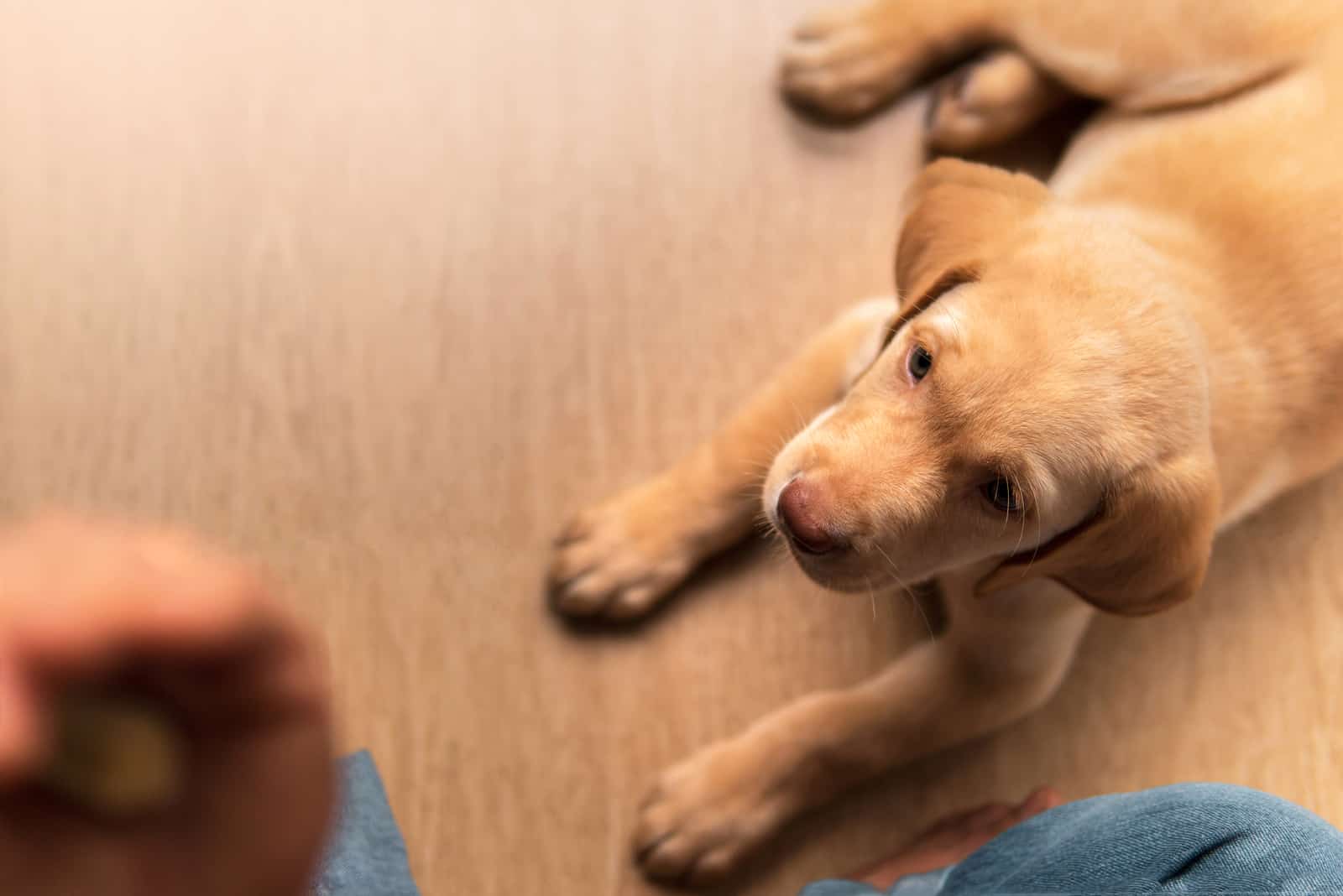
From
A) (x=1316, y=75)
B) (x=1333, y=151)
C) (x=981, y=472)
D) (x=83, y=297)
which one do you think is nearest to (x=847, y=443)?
(x=981, y=472)

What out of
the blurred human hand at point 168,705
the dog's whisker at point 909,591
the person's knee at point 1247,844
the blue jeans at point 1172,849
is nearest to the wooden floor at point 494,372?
the dog's whisker at point 909,591

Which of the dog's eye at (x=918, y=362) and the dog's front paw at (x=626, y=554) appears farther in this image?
the dog's front paw at (x=626, y=554)

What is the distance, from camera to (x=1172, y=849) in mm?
1184

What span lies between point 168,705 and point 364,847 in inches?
40.6

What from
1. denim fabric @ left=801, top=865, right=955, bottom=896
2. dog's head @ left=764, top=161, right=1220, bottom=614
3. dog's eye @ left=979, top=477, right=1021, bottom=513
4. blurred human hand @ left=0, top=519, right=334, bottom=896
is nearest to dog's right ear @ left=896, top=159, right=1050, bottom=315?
dog's head @ left=764, top=161, right=1220, bottom=614

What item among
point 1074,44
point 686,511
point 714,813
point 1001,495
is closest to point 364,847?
point 714,813

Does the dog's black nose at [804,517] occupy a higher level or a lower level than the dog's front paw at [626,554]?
higher

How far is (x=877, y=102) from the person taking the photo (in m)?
1.71

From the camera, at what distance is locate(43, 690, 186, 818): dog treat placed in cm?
34

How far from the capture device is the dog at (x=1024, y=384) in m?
1.02

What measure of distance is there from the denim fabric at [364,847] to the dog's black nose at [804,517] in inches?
24.1

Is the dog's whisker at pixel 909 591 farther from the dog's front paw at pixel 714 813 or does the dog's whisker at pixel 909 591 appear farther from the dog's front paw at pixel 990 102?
the dog's front paw at pixel 990 102

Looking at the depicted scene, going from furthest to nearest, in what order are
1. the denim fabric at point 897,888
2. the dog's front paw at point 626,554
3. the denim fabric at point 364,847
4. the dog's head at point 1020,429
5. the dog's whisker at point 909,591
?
the dog's front paw at point 626,554, the denim fabric at point 897,888, the denim fabric at point 364,847, the dog's whisker at point 909,591, the dog's head at point 1020,429

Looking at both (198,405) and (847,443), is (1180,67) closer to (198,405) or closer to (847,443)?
(847,443)
